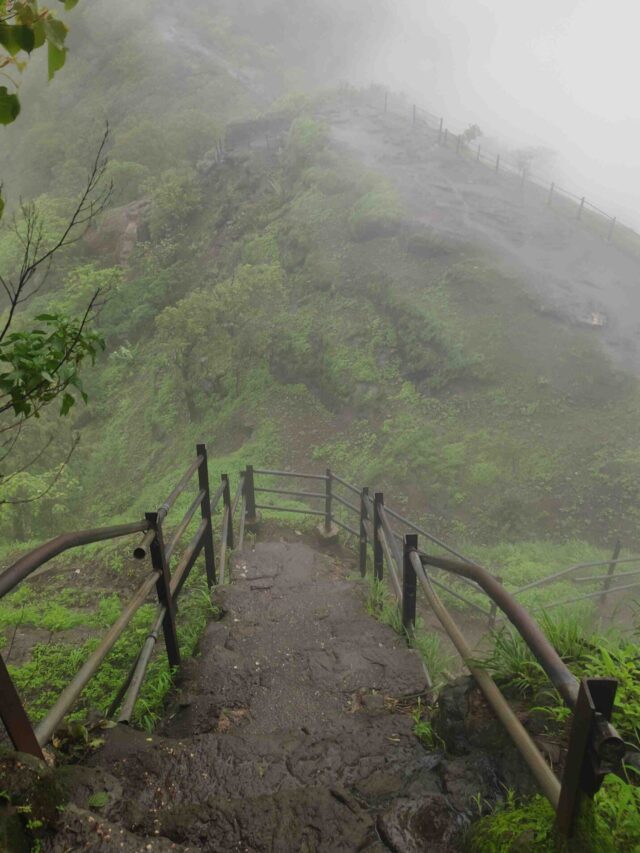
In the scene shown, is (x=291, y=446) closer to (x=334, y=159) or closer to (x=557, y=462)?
(x=557, y=462)

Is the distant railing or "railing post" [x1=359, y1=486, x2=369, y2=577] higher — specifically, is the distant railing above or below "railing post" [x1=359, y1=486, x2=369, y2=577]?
above

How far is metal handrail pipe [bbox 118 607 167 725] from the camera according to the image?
272cm

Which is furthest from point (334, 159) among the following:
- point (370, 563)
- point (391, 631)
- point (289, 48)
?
point (289, 48)

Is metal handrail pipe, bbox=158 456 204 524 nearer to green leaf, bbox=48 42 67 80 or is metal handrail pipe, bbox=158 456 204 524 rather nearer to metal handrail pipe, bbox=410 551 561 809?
metal handrail pipe, bbox=410 551 561 809

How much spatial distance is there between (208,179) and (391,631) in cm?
2146

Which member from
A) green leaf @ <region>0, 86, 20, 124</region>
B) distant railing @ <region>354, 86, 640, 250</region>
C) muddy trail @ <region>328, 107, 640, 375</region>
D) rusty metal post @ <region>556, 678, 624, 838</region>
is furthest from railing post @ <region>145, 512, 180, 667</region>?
distant railing @ <region>354, 86, 640, 250</region>

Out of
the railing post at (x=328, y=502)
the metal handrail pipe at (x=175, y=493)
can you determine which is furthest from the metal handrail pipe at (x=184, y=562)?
the railing post at (x=328, y=502)

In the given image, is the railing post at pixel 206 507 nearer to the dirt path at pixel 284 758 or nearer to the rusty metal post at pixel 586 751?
the dirt path at pixel 284 758

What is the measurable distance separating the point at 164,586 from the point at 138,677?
503 mm

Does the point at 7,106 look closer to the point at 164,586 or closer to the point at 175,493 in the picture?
the point at 164,586

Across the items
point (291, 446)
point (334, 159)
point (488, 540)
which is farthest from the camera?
point (334, 159)

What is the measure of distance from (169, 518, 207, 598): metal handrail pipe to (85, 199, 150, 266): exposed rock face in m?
16.9

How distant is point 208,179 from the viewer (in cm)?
2181

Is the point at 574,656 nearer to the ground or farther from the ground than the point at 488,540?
farther from the ground
